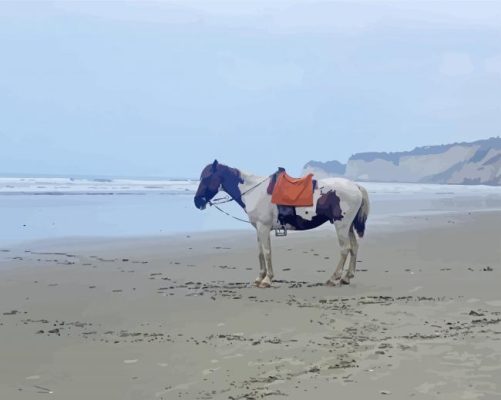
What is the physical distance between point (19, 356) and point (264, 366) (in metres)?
2.22

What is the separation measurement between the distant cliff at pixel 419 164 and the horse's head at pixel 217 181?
10938 cm

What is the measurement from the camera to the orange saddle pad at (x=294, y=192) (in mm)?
11391

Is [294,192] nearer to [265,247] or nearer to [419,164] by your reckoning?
[265,247]

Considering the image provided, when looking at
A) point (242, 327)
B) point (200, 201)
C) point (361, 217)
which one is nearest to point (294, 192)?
point (361, 217)

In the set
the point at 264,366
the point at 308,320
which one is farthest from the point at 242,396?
the point at 308,320

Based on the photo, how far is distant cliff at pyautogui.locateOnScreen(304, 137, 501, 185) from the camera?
398ft

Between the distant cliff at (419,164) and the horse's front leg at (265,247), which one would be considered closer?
the horse's front leg at (265,247)

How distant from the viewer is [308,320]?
816cm

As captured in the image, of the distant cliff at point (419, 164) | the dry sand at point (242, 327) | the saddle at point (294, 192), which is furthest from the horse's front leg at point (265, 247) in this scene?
the distant cliff at point (419, 164)

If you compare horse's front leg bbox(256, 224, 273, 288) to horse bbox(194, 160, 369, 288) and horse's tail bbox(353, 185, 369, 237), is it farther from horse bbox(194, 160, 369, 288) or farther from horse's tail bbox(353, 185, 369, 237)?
horse's tail bbox(353, 185, 369, 237)

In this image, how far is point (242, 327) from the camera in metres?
7.78

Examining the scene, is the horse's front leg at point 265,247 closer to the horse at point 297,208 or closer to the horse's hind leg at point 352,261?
the horse at point 297,208

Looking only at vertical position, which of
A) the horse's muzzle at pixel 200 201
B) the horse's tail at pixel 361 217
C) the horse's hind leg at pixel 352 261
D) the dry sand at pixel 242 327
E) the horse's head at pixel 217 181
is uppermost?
the horse's head at pixel 217 181

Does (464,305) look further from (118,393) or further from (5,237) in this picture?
(5,237)
